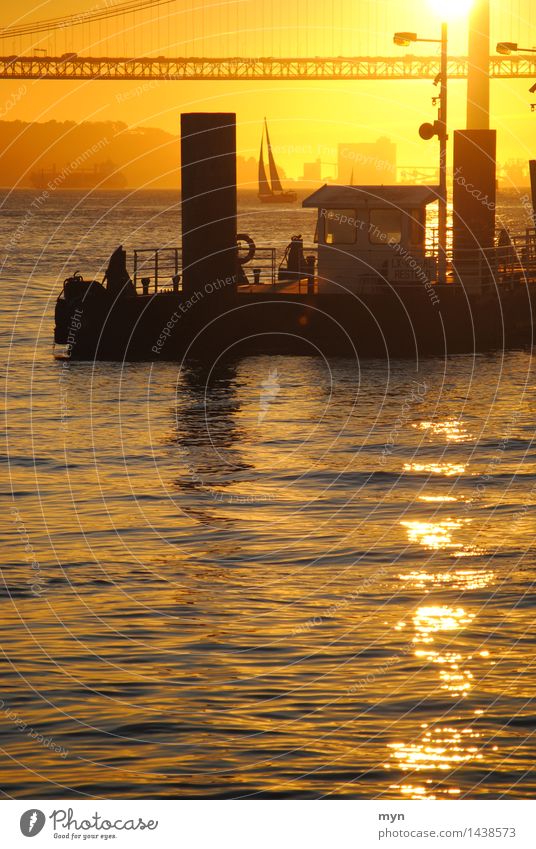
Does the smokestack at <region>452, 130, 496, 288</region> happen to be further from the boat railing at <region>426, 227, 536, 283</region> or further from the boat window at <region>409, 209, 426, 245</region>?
the boat window at <region>409, 209, 426, 245</region>

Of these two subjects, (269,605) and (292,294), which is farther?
(292,294)

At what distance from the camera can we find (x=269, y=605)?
57.6ft

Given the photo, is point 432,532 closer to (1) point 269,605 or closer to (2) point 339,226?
(1) point 269,605

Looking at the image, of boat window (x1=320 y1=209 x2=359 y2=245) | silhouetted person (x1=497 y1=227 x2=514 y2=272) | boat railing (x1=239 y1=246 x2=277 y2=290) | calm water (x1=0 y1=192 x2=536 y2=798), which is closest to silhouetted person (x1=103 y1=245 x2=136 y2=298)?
boat railing (x1=239 y1=246 x2=277 y2=290)

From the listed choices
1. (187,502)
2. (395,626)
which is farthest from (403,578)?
(187,502)

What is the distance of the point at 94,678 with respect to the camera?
587 inches

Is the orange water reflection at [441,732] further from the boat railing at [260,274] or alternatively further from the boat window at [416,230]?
the boat window at [416,230]

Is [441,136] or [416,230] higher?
[441,136]

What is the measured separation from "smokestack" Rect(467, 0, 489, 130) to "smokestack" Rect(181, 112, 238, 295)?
1674cm

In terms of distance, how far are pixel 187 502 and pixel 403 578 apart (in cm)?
604

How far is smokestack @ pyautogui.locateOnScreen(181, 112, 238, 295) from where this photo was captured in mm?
43906

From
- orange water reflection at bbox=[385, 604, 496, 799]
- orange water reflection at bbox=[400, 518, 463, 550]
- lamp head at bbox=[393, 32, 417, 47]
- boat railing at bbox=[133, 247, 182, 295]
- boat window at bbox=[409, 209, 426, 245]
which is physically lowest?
orange water reflection at bbox=[385, 604, 496, 799]
